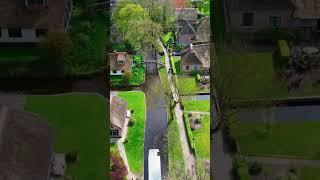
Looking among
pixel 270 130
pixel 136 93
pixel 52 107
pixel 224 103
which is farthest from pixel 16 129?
pixel 270 130

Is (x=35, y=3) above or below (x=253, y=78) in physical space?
above

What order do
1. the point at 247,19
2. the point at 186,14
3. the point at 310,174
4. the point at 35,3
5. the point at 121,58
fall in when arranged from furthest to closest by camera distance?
the point at 186,14, the point at 121,58, the point at 247,19, the point at 310,174, the point at 35,3

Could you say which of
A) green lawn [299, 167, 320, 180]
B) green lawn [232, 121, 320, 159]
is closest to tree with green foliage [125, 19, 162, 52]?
green lawn [232, 121, 320, 159]

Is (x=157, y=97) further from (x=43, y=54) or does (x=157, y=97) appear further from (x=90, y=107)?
(x=43, y=54)

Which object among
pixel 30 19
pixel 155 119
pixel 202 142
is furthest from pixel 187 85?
pixel 30 19

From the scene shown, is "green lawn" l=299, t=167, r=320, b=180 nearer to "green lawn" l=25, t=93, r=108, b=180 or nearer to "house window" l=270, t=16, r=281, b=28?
"house window" l=270, t=16, r=281, b=28

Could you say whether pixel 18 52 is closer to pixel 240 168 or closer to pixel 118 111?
pixel 118 111
